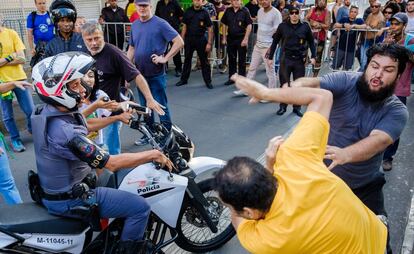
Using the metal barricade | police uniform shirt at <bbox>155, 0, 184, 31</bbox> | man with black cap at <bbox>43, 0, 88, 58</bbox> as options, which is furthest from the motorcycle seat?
the metal barricade

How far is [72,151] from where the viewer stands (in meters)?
2.23

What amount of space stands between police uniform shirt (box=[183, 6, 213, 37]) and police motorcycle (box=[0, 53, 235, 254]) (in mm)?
5505

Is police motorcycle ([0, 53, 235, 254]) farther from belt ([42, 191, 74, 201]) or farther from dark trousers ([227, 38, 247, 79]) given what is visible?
dark trousers ([227, 38, 247, 79])

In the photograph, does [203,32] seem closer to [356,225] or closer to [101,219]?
[101,219]

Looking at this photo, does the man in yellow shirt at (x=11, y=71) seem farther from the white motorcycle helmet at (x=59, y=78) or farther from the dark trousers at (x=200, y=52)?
the dark trousers at (x=200, y=52)

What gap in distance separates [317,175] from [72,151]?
1.38 m

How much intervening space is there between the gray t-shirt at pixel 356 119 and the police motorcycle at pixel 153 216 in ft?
3.28

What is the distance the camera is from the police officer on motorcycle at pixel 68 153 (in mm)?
2258

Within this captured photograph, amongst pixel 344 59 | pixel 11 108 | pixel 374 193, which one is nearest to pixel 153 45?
pixel 11 108

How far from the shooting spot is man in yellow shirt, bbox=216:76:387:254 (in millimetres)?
1535

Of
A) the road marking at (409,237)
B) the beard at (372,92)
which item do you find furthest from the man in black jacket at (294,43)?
the beard at (372,92)

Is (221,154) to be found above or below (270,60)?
below

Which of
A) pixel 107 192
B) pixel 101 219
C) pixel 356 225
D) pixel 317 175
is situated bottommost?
pixel 101 219

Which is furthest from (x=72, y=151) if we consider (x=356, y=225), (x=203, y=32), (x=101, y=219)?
(x=203, y=32)
